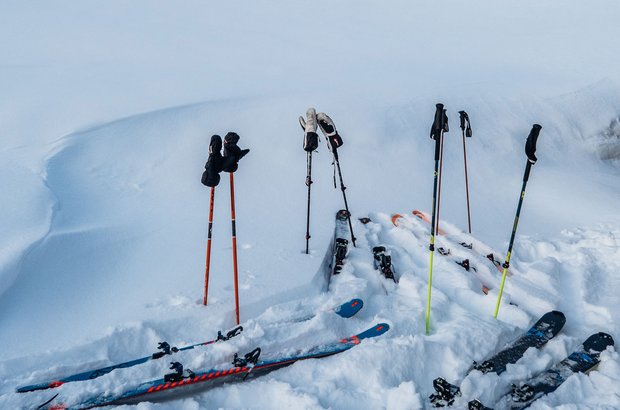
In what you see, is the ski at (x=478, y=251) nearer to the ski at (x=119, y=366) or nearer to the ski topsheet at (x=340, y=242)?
the ski topsheet at (x=340, y=242)

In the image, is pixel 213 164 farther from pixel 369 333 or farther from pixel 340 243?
pixel 340 243

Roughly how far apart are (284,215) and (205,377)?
13.0 feet

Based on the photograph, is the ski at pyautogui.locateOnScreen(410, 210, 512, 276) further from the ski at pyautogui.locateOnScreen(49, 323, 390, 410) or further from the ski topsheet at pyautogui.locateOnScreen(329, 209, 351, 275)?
the ski at pyautogui.locateOnScreen(49, 323, 390, 410)

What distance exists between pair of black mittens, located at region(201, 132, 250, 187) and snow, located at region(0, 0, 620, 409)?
1.44 metres

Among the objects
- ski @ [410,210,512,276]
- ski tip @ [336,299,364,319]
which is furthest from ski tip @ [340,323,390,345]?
ski @ [410,210,512,276]

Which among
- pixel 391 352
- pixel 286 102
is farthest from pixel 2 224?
pixel 286 102

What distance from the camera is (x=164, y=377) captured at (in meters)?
3.67

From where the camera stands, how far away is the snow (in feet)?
13.4

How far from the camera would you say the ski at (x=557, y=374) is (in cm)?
385

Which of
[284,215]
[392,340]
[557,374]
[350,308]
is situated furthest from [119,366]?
[557,374]

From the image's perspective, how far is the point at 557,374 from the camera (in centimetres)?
Result: 422

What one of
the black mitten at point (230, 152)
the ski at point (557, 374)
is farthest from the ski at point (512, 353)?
the black mitten at point (230, 152)

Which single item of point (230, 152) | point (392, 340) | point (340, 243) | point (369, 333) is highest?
point (230, 152)

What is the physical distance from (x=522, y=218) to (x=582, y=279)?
2.66 metres
